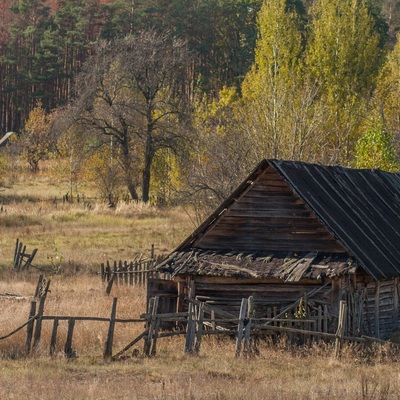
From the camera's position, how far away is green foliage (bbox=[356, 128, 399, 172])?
109 ft

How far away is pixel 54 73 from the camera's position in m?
A: 77.1

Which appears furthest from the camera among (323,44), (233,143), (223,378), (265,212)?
(323,44)

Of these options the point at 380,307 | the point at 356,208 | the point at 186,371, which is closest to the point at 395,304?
the point at 380,307

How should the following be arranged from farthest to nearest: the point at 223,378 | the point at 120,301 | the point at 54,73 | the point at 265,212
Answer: the point at 54,73 < the point at 120,301 < the point at 265,212 < the point at 223,378

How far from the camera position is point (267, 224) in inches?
842

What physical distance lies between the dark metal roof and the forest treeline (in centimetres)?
999

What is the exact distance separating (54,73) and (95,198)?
2620 cm

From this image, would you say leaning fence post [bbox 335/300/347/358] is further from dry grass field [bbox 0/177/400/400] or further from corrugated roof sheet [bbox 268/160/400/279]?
corrugated roof sheet [bbox 268/160/400/279]

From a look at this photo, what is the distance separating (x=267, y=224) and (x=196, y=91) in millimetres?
54398

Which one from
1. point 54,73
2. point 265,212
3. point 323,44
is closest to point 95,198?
point 323,44

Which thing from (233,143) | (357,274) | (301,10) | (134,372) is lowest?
(134,372)

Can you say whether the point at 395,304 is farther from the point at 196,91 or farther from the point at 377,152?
the point at 196,91

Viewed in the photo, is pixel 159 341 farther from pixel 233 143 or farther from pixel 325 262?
pixel 233 143

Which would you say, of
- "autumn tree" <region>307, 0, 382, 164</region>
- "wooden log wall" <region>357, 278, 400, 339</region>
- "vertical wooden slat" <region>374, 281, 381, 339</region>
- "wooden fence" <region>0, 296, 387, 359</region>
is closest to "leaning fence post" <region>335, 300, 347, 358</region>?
"wooden fence" <region>0, 296, 387, 359</region>
